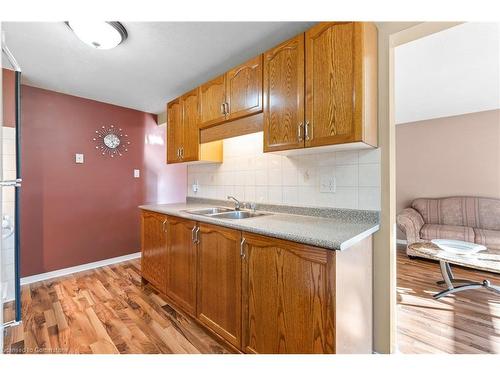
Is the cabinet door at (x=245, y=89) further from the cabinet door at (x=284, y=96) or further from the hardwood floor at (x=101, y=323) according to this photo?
the hardwood floor at (x=101, y=323)

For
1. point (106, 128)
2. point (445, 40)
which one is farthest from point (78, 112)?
point (445, 40)

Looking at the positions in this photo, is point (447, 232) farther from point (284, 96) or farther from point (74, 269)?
point (74, 269)

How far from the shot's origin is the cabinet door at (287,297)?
3.35 ft

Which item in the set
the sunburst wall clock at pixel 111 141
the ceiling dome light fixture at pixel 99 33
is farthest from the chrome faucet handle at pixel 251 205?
the sunburst wall clock at pixel 111 141

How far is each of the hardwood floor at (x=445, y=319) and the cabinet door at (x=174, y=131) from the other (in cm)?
254

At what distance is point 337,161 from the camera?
1.63 m

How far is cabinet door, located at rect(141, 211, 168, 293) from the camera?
207 cm

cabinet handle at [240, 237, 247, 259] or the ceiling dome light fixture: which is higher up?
the ceiling dome light fixture

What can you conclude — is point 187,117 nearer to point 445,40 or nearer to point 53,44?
point 53,44

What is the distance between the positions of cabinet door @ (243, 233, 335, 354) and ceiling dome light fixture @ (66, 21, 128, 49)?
1618 mm

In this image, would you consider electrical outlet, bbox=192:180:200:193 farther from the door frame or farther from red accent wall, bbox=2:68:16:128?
the door frame

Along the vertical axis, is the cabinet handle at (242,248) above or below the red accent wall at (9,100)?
below

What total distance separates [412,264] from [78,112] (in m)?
4.82

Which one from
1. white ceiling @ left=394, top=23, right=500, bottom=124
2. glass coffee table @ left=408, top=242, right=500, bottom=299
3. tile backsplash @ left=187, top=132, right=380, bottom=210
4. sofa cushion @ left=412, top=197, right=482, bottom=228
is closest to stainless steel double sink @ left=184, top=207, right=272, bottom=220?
tile backsplash @ left=187, top=132, right=380, bottom=210
